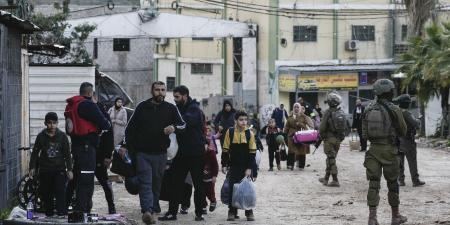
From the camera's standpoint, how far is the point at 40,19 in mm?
31781

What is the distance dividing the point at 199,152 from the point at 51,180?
2216mm

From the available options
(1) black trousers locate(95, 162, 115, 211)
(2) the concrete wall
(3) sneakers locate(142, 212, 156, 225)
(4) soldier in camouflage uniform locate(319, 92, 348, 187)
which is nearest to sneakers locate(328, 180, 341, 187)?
(4) soldier in camouflage uniform locate(319, 92, 348, 187)

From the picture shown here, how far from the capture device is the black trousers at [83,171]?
1296 centimetres

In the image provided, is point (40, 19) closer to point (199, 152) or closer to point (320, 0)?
point (199, 152)

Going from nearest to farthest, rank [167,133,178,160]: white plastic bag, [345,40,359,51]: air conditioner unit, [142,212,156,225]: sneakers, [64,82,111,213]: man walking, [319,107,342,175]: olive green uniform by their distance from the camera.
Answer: [64,82,111,213]: man walking, [142,212,156,225]: sneakers, [167,133,178,160]: white plastic bag, [319,107,342,175]: olive green uniform, [345,40,359,51]: air conditioner unit

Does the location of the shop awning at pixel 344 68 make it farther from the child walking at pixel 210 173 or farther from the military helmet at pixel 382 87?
the military helmet at pixel 382 87

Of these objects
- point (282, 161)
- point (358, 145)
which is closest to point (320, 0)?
point (358, 145)

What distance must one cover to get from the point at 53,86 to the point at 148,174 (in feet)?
25.8

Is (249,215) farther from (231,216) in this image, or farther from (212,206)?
(212,206)

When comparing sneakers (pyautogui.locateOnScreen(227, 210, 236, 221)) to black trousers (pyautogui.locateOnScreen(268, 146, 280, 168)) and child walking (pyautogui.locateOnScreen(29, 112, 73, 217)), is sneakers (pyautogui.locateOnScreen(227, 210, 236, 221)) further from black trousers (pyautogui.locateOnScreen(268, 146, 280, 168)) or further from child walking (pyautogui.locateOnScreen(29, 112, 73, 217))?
black trousers (pyautogui.locateOnScreen(268, 146, 280, 168))

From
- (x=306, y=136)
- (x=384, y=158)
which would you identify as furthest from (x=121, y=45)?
(x=384, y=158)

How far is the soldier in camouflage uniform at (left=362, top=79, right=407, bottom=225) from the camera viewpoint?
41.4 feet

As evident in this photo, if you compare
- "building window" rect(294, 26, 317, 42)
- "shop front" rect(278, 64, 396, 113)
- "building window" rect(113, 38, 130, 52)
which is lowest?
"shop front" rect(278, 64, 396, 113)

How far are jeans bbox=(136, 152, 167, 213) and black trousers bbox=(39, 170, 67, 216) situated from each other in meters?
1.04
